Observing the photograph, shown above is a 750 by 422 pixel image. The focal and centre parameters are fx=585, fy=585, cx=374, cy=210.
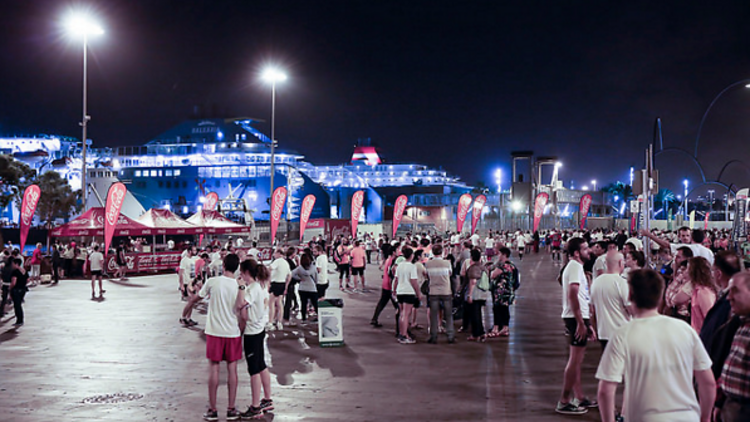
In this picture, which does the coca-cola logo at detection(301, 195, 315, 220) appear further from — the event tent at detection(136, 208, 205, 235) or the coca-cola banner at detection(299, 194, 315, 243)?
the event tent at detection(136, 208, 205, 235)

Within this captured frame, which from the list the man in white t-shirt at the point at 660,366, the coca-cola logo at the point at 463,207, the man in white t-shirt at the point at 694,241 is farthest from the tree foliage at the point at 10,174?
the man in white t-shirt at the point at 660,366

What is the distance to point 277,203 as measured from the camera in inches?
1029

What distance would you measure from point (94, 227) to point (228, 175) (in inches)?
2108

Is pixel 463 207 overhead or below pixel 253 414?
overhead

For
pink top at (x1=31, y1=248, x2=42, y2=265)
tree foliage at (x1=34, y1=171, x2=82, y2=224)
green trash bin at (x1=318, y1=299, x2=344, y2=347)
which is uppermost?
tree foliage at (x1=34, y1=171, x2=82, y2=224)

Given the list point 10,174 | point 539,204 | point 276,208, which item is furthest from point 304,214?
point 10,174

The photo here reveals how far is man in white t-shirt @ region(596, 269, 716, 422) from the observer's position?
3.09 m

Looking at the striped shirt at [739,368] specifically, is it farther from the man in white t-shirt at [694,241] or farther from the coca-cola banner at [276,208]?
the coca-cola banner at [276,208]

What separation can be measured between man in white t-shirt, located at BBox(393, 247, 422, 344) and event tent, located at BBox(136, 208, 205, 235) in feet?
68.4

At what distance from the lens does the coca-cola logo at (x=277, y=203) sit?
1017 inches

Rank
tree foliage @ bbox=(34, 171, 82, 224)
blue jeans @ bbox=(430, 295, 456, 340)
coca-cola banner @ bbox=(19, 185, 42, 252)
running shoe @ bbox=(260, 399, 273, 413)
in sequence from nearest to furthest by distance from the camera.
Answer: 1. running shoe @ bbox=(260, 399, 273, 413)
2. blue jeans @ bbox=(430, 295, 456, 340)
3. coca-cola banner @ bbox=(19, 185, 42, 252)
4. tree foliage @ bbox=(34, 171, 82, 224)

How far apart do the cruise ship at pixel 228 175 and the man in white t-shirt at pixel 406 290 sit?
5631 cm

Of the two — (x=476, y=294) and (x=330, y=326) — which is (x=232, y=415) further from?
(x=476, y=294)

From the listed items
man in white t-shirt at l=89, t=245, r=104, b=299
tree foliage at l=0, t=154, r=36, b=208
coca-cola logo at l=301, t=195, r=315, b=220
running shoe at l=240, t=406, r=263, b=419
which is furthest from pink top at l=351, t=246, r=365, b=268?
tree foliage at l=0, t=154, r=36, b=208
